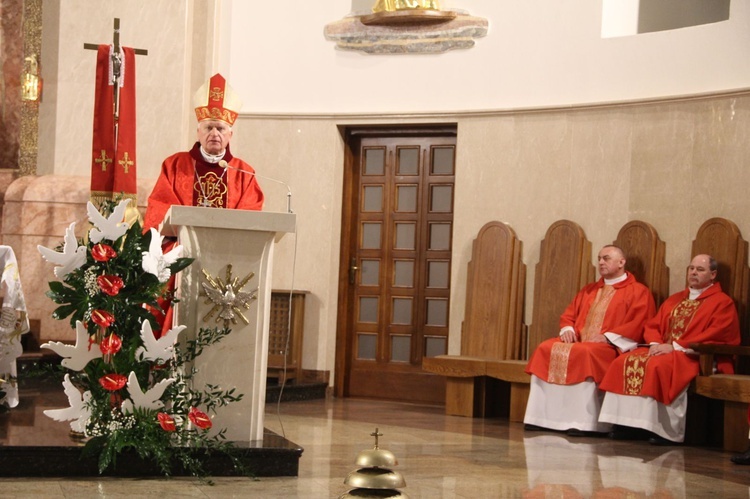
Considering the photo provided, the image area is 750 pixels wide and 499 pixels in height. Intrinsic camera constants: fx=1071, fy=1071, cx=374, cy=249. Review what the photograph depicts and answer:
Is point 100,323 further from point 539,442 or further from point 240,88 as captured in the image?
point 240,88

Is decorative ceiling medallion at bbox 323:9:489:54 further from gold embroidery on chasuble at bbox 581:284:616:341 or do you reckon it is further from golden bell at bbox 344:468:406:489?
golden bell at bbox 344:468:406:489

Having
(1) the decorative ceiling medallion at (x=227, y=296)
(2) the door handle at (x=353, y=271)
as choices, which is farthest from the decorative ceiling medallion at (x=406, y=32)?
→ (1) the decorative ceiling medallion at (x=227, y=296)

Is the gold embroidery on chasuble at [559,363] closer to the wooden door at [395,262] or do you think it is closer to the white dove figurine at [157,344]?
the wooden door at [395,262]

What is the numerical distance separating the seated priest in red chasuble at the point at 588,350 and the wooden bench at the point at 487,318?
0.68 m

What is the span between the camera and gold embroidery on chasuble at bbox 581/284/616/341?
8.37 meters

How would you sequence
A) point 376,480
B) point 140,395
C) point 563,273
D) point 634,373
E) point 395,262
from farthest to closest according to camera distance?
point 395,262 < point 563,273 < point 634,373 < point 140,395 < point 376,480

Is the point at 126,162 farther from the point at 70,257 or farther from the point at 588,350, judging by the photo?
the point at 588,350

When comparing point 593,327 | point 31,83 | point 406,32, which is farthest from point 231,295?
point 406,32

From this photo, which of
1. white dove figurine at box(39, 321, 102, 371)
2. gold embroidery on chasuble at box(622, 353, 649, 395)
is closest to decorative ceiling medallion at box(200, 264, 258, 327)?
white dove figurine at box(39, 321, 102, 371)

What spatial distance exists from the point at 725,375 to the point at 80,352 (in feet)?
15.1

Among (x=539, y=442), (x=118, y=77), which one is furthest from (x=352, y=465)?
(x=118, y=77)

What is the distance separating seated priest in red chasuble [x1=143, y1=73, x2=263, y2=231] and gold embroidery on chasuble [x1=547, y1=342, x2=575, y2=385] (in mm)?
2839

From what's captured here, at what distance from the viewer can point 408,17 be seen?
973 centimetres

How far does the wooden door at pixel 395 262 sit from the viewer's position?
32.7 feet
